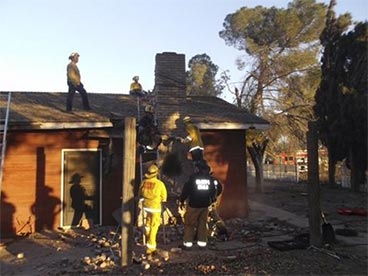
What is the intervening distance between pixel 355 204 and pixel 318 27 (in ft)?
50.0

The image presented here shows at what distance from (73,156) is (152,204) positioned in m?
4.54

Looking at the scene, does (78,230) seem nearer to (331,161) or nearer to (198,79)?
(331,161)

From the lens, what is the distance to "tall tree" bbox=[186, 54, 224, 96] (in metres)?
48.6

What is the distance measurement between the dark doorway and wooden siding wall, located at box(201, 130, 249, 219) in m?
3.27

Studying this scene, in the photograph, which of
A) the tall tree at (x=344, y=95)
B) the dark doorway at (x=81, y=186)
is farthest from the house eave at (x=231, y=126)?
the tall tree at (x=344, y=95)

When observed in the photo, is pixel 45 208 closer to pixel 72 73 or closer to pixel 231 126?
pixel 72 73

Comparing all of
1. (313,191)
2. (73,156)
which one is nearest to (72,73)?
(73,156)

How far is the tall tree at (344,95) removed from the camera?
74.2 feet

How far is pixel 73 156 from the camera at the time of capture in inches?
505

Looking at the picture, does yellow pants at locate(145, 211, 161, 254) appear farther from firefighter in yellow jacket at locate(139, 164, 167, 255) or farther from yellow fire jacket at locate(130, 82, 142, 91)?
yellow fire jacket at locate(130, 82, 142, 91)

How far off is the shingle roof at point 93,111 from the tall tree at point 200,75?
3020cm

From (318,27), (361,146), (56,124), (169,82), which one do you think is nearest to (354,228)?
(169,82)

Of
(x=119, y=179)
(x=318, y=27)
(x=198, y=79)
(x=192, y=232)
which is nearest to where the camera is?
(x=192, y=232)

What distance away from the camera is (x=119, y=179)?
13.1 metres
